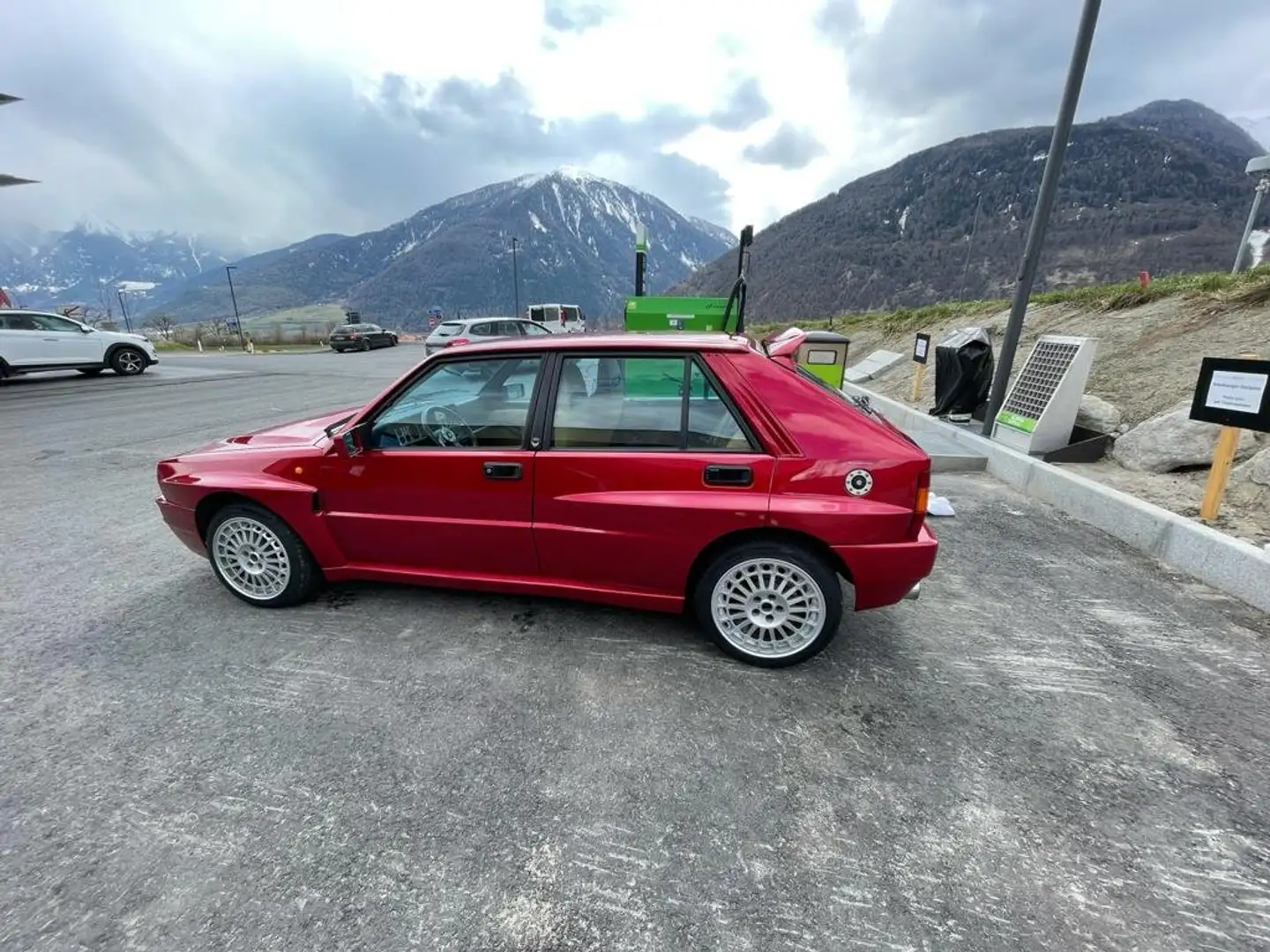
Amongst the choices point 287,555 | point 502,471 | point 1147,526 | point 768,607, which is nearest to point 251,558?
point 287,555

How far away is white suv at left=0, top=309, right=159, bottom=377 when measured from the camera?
13.0 metres

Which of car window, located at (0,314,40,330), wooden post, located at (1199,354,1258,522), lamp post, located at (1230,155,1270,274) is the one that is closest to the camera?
wooden post, located at (1199,354,1258,522)

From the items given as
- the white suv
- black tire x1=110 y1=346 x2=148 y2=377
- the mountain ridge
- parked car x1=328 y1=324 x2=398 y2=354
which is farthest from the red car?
the mountain ridge

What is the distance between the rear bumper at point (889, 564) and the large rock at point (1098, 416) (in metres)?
4.65

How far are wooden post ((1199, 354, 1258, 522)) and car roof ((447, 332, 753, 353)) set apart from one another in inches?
134

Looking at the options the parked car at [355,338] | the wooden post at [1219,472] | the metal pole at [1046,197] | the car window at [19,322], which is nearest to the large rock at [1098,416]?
the metal pole at [1046,197]

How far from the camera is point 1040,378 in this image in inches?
236

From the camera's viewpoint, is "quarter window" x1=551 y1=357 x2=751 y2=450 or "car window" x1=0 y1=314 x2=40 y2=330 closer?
"quarter window" x1=551 y1=357 x2=751 y2=450

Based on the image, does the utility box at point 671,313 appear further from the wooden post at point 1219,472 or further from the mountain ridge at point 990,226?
the mountain ridge at point 990,226

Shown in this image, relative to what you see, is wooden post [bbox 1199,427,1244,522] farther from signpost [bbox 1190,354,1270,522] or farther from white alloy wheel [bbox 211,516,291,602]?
white alloy wheel [bbox 211,516,291,602]

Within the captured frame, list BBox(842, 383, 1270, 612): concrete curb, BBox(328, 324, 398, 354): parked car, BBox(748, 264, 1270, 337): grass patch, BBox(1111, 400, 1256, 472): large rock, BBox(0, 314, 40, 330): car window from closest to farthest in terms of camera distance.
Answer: BBox(842, 383, 1270, 612): concrete curb, BBox(1111, 400, 1256, 472): large rock, BBox(748, 264, 1270, 337): grass patch, BBox(0, 314, 40, 330): car window, BBox(328, 324, 398, 354): parked car

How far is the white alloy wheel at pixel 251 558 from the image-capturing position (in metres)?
3.22

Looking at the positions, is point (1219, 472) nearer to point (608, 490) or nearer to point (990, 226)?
point (608, 490)

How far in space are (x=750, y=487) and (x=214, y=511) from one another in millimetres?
3048
